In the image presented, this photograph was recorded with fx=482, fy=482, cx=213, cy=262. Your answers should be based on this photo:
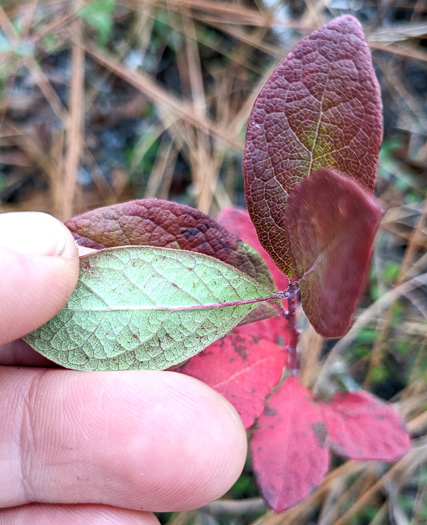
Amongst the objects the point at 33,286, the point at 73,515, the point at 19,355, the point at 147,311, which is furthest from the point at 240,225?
the point at 73,515

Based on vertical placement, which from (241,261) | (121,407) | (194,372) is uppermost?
(241,261)

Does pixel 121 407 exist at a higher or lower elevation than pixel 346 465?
higher

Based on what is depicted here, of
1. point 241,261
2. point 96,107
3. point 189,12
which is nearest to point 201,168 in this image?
point 96,107

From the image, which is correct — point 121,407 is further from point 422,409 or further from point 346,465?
point 422,409

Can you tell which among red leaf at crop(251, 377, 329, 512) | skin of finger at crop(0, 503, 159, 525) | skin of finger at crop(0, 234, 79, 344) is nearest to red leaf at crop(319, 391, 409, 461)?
red leaf at crop(251, 377, 329, 512)

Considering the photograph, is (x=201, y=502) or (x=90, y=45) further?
(x=90, y=45)

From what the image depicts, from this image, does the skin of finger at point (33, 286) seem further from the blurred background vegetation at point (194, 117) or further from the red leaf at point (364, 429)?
the blurred background vegetation at point (194, 117)
